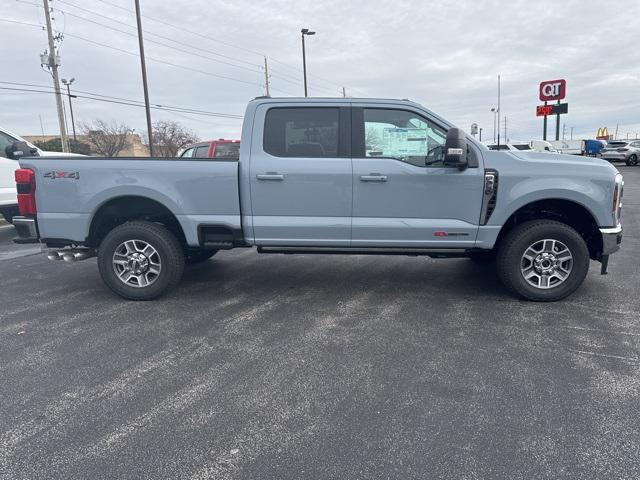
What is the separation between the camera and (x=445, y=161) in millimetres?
4387

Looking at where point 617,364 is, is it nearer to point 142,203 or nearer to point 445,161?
point 445,161

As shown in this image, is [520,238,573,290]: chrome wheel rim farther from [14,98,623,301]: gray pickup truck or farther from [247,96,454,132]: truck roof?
[247,96,454,132]: truck roof

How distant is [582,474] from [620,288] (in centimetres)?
370

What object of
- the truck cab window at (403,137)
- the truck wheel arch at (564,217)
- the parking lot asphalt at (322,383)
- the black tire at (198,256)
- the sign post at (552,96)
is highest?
the sign post at (552,96)

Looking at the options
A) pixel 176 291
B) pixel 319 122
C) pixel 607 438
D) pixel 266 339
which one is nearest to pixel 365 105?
pixel 319 122

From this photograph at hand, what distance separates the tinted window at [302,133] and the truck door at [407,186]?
0.85 ft

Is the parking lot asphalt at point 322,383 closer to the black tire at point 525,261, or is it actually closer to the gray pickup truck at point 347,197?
the black tire at point 525,261

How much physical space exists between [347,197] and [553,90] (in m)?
27.4

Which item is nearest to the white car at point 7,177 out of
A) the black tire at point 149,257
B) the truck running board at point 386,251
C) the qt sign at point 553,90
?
the black tire at point 149,257

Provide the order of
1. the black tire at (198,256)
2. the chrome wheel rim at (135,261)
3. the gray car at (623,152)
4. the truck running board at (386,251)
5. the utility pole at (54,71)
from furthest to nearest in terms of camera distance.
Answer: the gray car at (623,152), the utility pole at (54,71), the black tire at (198,256), the chrome wheel rim at (135,261), the truck running board at (386,251)

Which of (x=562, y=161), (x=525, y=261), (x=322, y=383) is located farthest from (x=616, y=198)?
(x=322, y=383)

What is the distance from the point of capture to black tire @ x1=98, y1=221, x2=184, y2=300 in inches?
191

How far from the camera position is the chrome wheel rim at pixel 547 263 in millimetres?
4672

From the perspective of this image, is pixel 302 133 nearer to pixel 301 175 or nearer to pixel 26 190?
pixel 301 175
